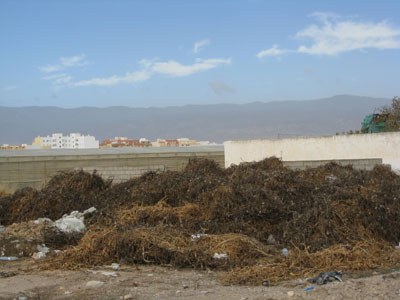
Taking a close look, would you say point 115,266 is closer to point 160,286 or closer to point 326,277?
point 160,286

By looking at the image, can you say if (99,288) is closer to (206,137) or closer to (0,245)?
(0,245)

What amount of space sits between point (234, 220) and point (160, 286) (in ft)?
9.46

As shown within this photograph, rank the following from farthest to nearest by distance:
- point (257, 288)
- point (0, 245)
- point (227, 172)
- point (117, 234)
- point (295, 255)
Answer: point (227, 172)
point (0, 245)
point (117, 234)
point (295, 255)
point (257, 288)

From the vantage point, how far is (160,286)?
5.48 meters

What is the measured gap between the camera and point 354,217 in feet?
25.7

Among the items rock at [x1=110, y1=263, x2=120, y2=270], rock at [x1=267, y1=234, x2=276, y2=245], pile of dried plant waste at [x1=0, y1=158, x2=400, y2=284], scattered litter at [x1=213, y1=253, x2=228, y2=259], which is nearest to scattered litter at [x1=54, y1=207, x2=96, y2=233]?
pile of dried plant waste at [x1=0, y1=158, x2=400, y2=284]

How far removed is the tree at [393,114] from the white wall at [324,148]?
7473mm

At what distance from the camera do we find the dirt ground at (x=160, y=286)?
4.68 metres

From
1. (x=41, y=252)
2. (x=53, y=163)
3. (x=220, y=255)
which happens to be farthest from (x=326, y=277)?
(x=53, y=163)

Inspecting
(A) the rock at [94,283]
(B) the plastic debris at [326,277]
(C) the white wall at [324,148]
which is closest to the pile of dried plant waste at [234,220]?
(B) the plastic debris at [326,277]

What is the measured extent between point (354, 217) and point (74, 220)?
510 cm

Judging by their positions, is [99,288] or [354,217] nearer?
[99,288]

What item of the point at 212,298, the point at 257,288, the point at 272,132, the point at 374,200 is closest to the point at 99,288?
the point at 212,298

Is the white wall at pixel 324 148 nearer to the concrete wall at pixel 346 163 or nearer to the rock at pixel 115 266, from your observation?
the concrete wall at pixel 346 163
